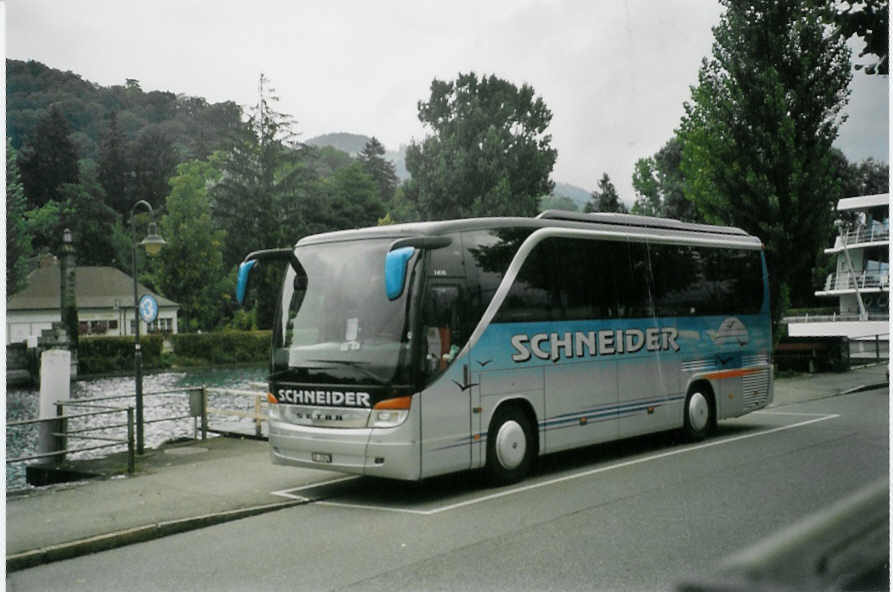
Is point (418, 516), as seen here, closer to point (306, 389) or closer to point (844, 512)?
point (306, 389)

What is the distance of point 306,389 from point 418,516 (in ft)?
6.49

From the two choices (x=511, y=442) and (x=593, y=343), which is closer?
(x=511, y=442)

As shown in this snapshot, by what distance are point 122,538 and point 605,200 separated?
22.8 feet

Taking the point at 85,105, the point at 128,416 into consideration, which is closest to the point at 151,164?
the point at 128,416

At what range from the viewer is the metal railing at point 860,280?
679cm

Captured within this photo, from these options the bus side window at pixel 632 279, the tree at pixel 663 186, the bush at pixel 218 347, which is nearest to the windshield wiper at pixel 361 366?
the tree at pixel 663 186

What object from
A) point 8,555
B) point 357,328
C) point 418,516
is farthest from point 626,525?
point 8,555

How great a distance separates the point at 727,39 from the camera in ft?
28.6

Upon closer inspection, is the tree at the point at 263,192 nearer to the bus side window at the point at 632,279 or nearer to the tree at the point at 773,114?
the bus side window at the point at 632,279

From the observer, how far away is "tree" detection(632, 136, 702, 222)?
971 centimetres

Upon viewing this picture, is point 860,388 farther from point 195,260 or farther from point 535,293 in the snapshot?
point 195,260

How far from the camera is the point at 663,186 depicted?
1156cm

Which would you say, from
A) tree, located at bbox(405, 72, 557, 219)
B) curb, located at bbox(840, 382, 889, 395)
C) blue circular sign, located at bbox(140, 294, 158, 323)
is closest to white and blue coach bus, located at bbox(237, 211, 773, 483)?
tree, located at bbox(405, 72, 557, 219)

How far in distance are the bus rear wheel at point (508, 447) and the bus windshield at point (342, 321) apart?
1425 millimetres
